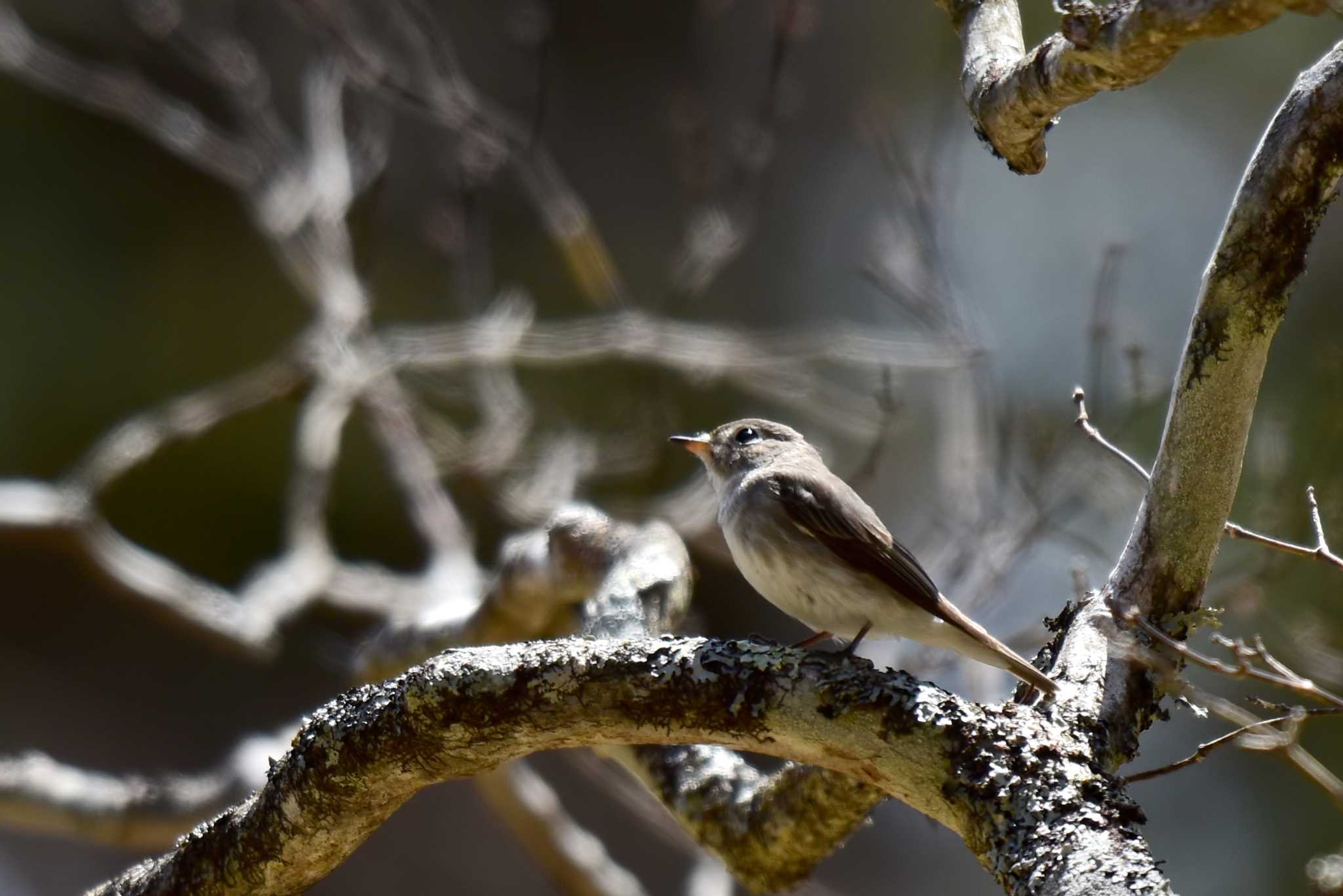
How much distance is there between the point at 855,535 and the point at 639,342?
2.40 m

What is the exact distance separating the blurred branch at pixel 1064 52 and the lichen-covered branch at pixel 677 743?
77 centimetres

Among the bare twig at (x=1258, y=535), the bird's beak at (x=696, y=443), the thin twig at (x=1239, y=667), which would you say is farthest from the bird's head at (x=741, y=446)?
the thin twig at (x=1239, y=667)

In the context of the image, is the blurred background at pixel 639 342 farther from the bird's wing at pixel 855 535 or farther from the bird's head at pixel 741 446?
the bird's wing at pixel 855 535

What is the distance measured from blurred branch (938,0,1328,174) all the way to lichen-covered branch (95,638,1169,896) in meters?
0.77

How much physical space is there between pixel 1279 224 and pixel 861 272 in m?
2.35

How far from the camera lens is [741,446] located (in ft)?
10.5

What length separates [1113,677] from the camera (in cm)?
185

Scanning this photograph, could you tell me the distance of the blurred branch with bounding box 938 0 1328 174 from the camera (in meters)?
1.41

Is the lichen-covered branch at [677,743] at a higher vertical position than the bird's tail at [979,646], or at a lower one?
lower

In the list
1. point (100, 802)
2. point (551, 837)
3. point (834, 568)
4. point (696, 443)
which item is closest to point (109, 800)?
point (100, 802)

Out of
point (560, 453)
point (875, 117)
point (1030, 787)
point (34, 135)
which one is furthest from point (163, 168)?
point (1030, 787)

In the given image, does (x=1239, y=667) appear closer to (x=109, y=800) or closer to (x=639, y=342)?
(x=109, y=800)

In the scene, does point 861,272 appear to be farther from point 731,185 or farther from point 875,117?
point 731,185

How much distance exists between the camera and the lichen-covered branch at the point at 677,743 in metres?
1.55
